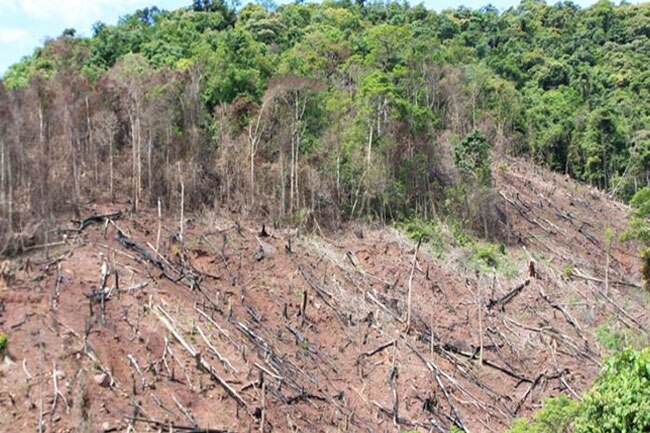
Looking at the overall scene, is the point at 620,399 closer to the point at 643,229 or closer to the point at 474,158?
the point at 643,229

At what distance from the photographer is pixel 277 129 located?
87.4ft

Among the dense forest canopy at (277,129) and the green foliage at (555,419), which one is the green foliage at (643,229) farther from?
the green foliage at (555,419)

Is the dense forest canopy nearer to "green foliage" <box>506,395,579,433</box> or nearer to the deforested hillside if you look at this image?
the deforested hillside

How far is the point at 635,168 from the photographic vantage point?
3800cm

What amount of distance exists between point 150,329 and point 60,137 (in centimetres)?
856

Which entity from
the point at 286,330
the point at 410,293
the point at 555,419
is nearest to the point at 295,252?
the point at 286,330

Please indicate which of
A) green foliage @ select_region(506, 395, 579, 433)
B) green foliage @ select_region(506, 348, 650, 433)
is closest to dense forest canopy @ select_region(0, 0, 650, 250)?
green foliage @ select_region(506, 395, 579, 433)

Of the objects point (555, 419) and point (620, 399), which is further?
point (555, 419)

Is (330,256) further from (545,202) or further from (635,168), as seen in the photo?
(635,168)

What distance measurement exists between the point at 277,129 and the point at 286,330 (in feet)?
29.4

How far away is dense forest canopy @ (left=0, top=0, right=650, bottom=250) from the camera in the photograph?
23406 millimetres

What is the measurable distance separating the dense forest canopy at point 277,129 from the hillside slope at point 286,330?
1778 mm

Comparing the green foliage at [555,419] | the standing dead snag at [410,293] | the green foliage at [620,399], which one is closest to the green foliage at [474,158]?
the standing dead snag at [410,293]

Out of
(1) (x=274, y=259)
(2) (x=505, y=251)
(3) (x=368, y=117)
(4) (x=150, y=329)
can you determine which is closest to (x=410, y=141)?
(3) (x=368, y=117)
